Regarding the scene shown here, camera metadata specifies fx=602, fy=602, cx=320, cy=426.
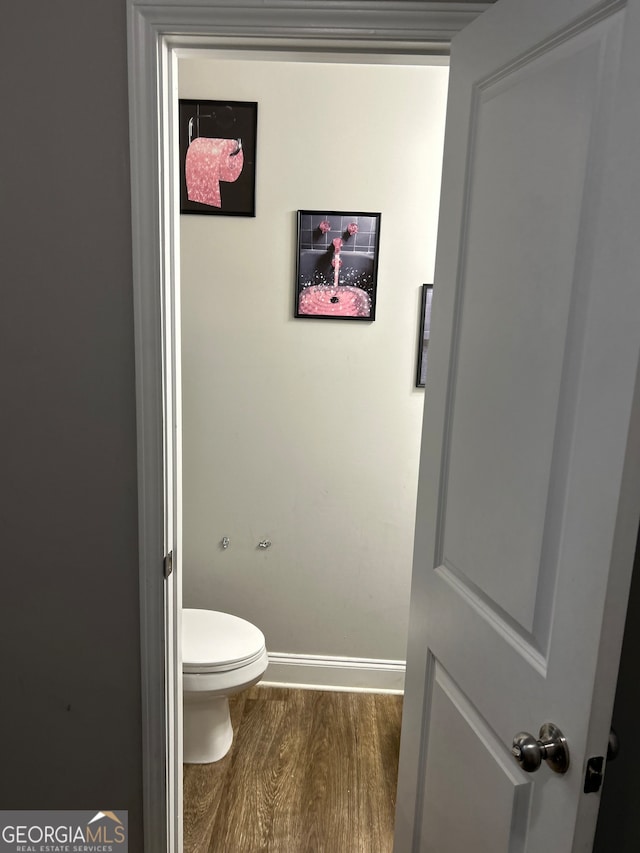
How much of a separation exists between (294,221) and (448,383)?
4.51 feet

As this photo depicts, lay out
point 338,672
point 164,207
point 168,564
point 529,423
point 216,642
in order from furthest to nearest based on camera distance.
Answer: point 338,672 → point 216,642 → point 168,564 → point 164,207 → point 529,423

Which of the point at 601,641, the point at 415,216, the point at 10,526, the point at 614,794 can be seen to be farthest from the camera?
the point at 415,216

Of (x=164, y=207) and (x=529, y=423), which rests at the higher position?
(x=164, y=207)

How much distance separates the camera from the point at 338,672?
2607mm

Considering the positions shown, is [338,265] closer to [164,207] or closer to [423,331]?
[423,331]

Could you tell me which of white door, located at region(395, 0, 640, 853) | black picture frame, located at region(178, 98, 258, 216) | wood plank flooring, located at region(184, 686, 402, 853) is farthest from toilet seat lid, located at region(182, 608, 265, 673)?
black picture frame, located at region(178, 98, 258, 216)

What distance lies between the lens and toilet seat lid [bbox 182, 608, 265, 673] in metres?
2.00

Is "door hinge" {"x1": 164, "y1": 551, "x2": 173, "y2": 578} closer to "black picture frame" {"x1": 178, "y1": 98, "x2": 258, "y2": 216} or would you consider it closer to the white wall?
the white wall

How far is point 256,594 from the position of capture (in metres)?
2.57

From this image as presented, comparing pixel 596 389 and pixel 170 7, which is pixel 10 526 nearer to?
pixel 170 7

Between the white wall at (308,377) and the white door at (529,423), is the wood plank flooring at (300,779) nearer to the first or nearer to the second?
the white wall at (308,377)

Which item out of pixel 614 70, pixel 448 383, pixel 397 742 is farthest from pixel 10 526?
pixel 397 742

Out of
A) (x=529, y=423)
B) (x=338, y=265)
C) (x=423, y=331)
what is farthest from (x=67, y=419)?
(x=423, y=331)

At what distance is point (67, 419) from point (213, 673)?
1078 millimetres
